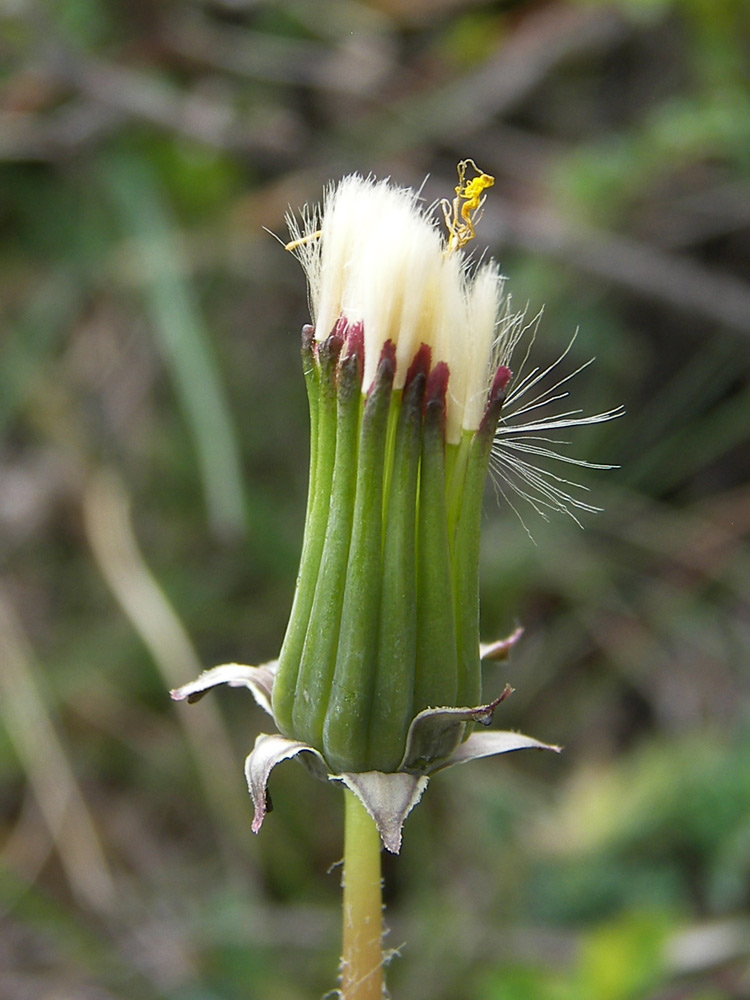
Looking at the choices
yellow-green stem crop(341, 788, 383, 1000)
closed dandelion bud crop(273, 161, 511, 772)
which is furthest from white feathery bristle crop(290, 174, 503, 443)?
yellow-green stem crop(341, 788, 383, 1000)

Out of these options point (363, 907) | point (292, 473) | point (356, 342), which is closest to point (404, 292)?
point (356, 342)

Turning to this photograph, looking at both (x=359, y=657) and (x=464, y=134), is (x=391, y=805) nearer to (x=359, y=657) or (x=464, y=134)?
(x=359, y=657)

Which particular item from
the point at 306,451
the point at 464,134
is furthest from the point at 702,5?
the point at 306,451

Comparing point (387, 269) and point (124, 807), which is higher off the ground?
point (387, 269)

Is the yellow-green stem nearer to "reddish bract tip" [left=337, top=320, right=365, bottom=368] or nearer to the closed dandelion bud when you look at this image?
the closed dandelion bud

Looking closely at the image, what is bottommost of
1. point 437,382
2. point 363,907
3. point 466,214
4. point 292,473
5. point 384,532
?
point 363,907

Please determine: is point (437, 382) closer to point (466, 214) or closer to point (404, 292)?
point (404, 292)
